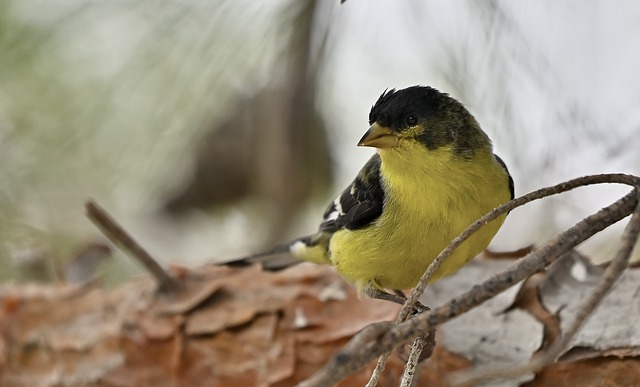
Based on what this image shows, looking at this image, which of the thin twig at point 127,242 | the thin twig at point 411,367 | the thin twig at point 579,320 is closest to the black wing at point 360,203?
the thin twig at point 127,242

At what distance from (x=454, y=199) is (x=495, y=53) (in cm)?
53

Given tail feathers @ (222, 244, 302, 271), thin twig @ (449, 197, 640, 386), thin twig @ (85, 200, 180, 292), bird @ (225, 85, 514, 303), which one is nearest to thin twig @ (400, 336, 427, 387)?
thin twig @ (449, 197, 640, 386)

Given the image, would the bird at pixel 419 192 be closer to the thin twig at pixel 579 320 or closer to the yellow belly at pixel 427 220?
the yellow belly at pixel 427 220

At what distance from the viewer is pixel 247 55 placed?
2.20 m

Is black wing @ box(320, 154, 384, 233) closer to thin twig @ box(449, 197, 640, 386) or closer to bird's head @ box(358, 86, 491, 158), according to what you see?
bird's head @ box(358, 86, 491, 158)

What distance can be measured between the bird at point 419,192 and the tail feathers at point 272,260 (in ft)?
1.21

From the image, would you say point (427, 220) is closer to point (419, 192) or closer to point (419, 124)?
point (419, 192)

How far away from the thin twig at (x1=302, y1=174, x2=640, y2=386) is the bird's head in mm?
674

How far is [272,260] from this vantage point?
6.94 ft

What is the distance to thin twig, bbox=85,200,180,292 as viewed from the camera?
151 cm

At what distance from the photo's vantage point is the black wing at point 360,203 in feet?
5.59

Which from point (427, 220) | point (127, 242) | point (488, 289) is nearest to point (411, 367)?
point (488, 289)

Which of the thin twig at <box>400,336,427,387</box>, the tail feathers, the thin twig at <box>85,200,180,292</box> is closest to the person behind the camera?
the thin twig at <box>400,336,427,387</box>

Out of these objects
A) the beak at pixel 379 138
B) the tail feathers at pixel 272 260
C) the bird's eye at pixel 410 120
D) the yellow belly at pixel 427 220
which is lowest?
the yellow belly at pixel 427 220
